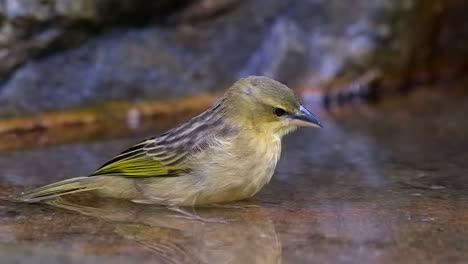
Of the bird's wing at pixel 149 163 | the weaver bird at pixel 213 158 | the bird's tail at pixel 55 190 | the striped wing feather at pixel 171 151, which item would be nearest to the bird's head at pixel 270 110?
the weaver bird at pixel 213 158

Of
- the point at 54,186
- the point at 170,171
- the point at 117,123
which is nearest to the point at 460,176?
the point at 170,171

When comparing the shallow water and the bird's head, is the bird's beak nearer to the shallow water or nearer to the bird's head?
the bird's head

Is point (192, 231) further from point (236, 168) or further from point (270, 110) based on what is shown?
point (270, 110)

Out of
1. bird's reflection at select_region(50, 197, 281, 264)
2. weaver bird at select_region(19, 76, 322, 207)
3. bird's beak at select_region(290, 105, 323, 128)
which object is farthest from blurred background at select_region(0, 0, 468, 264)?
bird's beak at select_region(290, 105, 323, 128)

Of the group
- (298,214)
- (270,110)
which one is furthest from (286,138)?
(298,214)

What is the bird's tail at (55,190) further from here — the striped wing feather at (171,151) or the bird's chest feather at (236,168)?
the bird's chest feather at (236,168)

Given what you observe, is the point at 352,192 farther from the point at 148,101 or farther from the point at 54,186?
the point at 148,101

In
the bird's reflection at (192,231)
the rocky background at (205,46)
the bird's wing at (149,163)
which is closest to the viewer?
the bird's reflection at (192,231)
